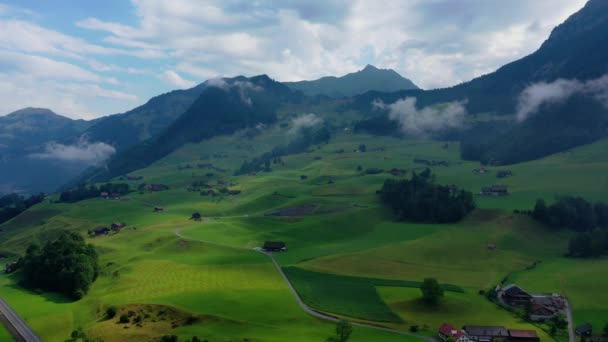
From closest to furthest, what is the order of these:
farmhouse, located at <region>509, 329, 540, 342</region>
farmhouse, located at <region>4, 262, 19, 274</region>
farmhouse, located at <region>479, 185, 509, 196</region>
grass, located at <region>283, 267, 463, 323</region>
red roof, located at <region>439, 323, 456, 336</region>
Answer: farmhouse, located at <region>509, 329, 540, 342</region> → red roof, located at <region>439, 323, 456, 336</region> → grass, located at <region>283, 267, 463, 323</region> → farmhouse, located at <region>4, 262, 19, 274</region> → farmhouse, located at <region>479, 185, 509, 196</region>

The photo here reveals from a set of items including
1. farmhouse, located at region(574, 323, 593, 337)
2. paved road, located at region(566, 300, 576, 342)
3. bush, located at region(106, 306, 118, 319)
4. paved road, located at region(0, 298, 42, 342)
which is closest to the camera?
paved road, located at region(0, 298, 42, 342)

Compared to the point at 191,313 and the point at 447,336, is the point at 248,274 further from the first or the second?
the point at 447,336

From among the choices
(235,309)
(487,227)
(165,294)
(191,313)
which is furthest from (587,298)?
(165,294)

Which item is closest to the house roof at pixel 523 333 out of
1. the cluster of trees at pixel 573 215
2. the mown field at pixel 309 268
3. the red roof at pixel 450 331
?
the mown field at pixel 309 268

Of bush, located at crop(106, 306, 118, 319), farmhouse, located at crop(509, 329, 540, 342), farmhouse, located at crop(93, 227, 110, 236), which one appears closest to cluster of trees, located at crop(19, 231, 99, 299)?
bush, located at crop(106, 306, 118, 319)

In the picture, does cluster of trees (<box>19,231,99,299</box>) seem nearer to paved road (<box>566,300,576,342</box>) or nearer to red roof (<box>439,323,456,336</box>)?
red roof (<box>439,323,456,336</box>)

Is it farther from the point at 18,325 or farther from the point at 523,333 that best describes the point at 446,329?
the point at 18,325

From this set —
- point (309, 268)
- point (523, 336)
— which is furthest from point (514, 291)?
point (309, 268)

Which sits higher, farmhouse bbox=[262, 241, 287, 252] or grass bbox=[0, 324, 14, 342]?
farmhouse bbox=[262, 241, 287, 252]
